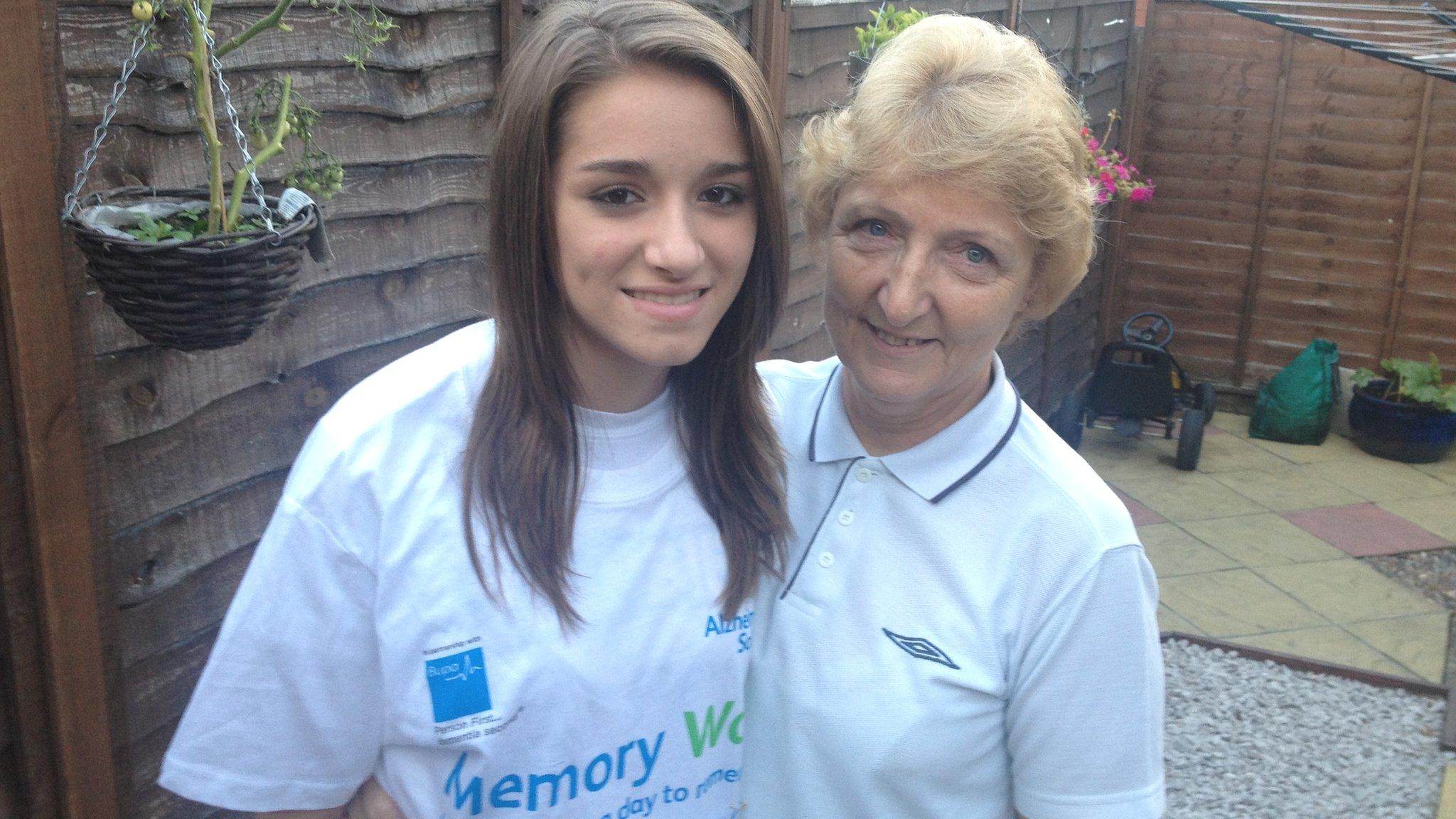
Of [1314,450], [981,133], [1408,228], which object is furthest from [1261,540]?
[981,133]

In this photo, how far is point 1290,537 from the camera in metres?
6.20

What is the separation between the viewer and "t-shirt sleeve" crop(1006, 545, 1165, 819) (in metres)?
1.34

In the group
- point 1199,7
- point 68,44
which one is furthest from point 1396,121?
point 68,44

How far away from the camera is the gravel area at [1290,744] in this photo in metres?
3.83

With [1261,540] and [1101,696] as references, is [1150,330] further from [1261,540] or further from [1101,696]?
[1101,696]

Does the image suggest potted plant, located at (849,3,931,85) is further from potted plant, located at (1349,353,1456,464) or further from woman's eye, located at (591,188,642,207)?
potted plant, located at (1349,353,1456,464)

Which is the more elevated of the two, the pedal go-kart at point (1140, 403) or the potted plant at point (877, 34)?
the potted plant at point (877, 34)

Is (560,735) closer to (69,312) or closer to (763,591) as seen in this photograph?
(763,591)

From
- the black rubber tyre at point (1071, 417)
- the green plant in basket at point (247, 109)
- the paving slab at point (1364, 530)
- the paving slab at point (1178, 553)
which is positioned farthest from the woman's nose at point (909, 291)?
the black rubber tyre at point (1071, 417)

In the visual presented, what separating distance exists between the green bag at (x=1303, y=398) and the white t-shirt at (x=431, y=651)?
24.7ft

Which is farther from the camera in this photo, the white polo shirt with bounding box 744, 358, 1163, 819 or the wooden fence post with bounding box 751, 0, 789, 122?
the wooden fence post with bounding box 751, 0, 789, 122

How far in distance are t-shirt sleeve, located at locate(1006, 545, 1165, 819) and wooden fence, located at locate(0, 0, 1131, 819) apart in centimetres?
121

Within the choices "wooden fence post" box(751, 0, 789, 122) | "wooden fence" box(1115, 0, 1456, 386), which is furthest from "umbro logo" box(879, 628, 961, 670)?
"wooden fence" box(1115, 0, 1456, 386)

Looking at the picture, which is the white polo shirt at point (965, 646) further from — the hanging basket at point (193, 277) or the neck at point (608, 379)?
the hanging basket at point (193, 277)
